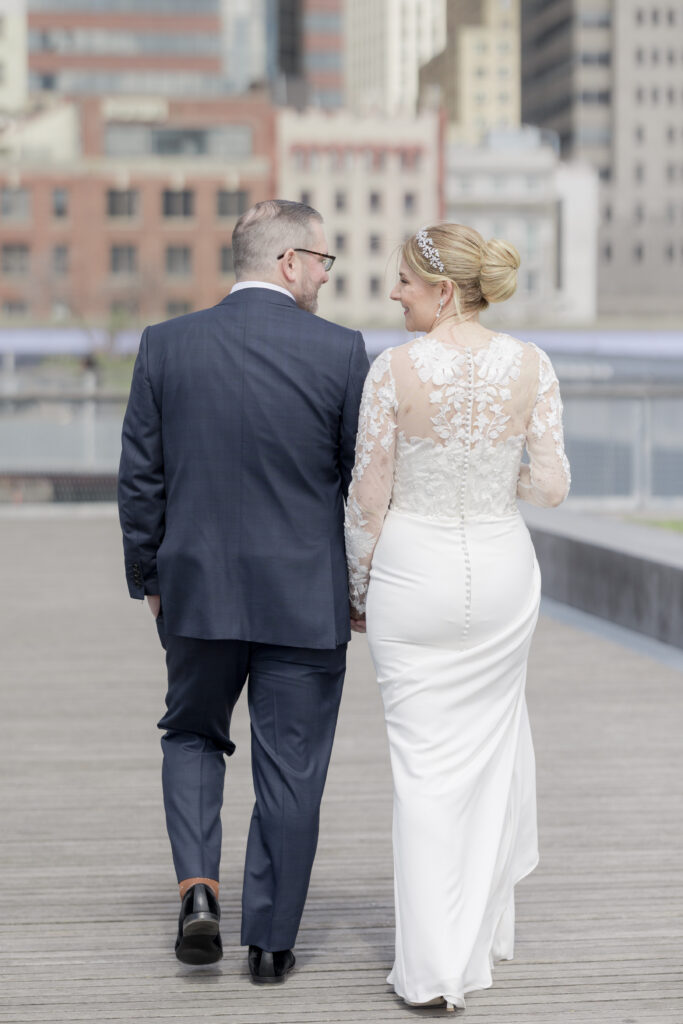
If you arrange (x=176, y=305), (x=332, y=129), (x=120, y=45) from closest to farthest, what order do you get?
(x=176, y=305), (x=332, y=129), (x=120, y=45)

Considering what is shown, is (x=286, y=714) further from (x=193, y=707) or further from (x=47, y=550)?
(x=47, y=550)

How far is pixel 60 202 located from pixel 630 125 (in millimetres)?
70043

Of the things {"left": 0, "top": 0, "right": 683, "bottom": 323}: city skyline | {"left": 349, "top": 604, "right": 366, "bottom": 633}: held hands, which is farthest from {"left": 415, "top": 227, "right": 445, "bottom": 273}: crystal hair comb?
{"left": 0, "top": 0, "right": 683, "bottom": 323}: city skyline

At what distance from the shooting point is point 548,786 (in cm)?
598

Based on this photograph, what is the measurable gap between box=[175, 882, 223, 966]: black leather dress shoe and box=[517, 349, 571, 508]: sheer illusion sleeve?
1.18 meters

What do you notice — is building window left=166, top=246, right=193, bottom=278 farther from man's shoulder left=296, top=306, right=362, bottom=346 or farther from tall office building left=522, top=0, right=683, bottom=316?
man's shoulder left=296, top=306, right=362, bottom=346

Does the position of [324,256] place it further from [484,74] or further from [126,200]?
[484,74]

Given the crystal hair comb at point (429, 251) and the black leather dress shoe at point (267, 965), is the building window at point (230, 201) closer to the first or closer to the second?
the crystal hair comb at point (429, 251)

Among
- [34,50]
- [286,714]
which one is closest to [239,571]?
[286,714]

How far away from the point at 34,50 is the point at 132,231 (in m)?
44.8

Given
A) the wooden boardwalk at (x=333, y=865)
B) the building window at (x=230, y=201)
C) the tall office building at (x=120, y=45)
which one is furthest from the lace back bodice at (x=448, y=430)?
the tall office building at (x=120, y=45)

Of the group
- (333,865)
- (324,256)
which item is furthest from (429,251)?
(333,865)

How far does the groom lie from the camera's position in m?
3.74

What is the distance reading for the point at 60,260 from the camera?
92125 mm
